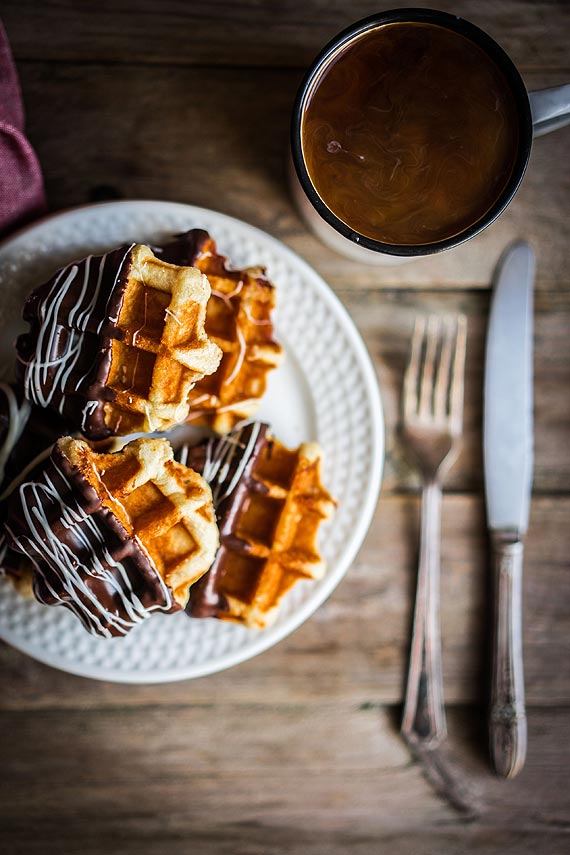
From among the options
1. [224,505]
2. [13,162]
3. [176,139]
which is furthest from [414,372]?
[13,162]

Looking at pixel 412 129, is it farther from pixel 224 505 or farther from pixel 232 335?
pixel 224 505

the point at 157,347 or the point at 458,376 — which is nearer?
the point at 157,347

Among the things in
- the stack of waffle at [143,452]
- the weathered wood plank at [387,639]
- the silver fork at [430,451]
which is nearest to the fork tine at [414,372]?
the silver fork at [430,451]

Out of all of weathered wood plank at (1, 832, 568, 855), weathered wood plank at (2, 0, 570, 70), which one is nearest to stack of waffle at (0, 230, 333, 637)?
weathered wood plank at (2, 0, 570, 70)

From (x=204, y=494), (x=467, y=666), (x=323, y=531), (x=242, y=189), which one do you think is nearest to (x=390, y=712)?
(x=467, y=666)

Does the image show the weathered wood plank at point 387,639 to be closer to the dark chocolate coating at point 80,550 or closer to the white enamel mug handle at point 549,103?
the dark chocolate coating at point 80,550

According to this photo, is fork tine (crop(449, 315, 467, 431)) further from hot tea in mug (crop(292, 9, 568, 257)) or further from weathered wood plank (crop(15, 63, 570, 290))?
hot tea in mug (crop(292, 9, 568, 257))
